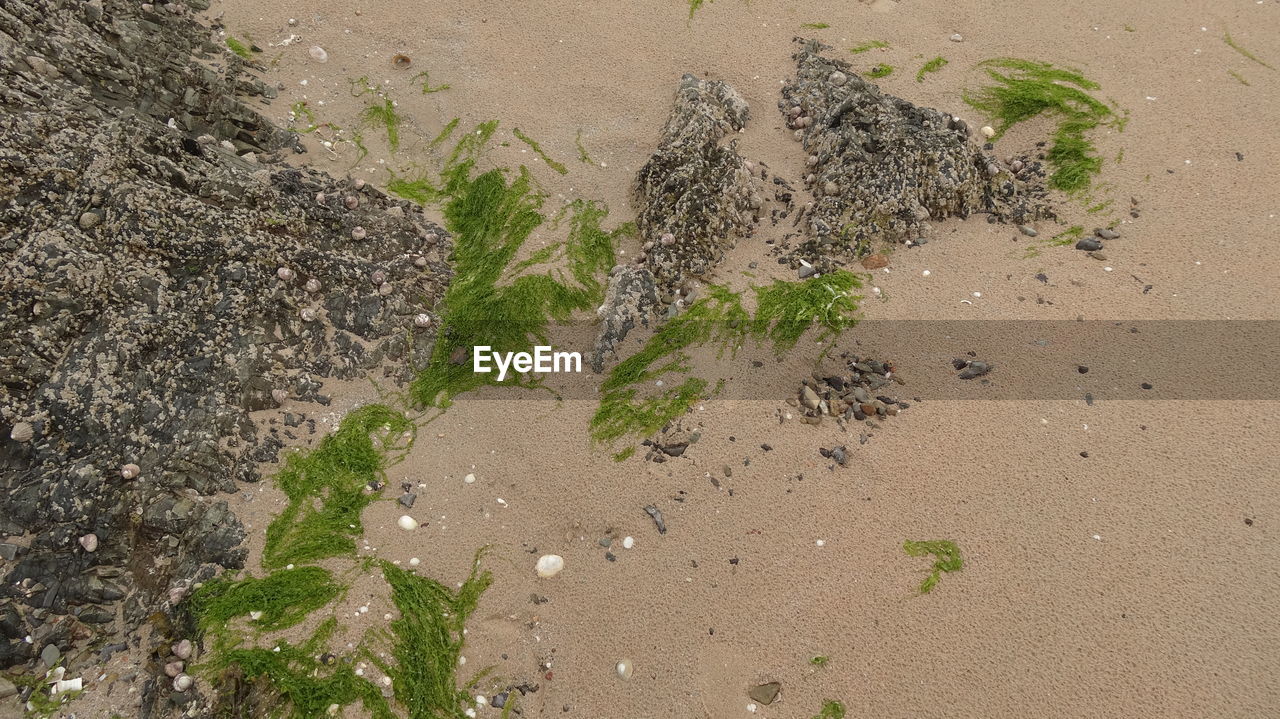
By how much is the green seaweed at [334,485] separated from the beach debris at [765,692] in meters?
2.52

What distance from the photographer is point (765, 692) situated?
3594 mm

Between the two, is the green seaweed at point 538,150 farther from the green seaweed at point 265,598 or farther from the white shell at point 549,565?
the green seaweed at point 265,598

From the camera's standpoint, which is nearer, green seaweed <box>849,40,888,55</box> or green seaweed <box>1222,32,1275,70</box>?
green seaweed <box>1222,32,1275,70</box>

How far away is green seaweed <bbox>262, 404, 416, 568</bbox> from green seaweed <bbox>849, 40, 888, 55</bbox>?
5.87 meters

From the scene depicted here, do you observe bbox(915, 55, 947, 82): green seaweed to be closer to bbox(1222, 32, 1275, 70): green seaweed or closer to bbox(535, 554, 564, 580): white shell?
bbox(1222, 32, 1275, 70): green seaweed

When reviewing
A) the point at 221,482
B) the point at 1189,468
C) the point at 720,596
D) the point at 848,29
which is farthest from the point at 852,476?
the point at 848,29

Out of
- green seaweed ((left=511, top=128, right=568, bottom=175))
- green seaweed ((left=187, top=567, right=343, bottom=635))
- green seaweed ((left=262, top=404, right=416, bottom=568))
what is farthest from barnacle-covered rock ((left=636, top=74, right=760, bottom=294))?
green seaweed ((left=187, top=567, right=343, bottom=635))

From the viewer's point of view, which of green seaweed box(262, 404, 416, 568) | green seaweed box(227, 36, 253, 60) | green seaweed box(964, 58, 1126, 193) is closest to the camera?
green seaweed box(262, 404, 416, 568)

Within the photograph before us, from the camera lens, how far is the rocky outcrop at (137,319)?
4031mm

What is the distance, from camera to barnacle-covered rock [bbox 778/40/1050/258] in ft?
18.5

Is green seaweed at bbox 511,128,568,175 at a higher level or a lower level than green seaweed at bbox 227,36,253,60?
lower

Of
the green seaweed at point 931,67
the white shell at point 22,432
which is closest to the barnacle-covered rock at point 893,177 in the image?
the green seaweed at point 931,67

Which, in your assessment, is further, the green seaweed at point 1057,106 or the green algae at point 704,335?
the green seaweed at point 1057,106

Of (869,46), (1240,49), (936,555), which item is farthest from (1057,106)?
(936,555)
